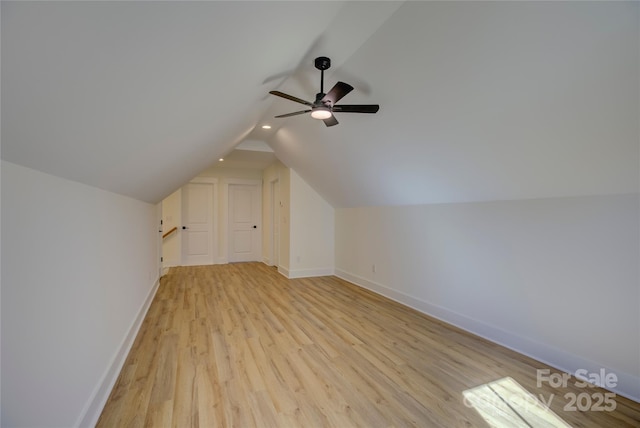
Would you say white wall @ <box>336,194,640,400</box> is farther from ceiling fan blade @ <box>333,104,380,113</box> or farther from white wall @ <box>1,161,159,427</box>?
white wall @ <box>1,161,159,427</box>

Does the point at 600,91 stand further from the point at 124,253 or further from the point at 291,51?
the point at 124,253

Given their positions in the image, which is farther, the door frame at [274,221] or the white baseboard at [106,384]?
the door frame at [274,221]

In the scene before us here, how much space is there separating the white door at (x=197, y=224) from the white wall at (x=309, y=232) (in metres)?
2.54

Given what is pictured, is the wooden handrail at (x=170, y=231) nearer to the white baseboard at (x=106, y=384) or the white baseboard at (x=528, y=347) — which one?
the white baseboard at (x=106, y=384)

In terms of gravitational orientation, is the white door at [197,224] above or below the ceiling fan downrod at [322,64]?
below

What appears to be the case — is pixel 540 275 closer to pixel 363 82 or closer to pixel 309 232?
pixel 363 82

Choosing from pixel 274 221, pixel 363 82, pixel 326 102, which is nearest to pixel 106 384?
pixel 326 102

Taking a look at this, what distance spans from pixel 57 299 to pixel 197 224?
5.67 metres

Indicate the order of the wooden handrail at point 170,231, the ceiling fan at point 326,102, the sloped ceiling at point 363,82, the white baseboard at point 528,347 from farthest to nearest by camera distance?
the wooden handrail at point 170,231 → the ceiling fan at point 326,102 → the white baseboard at point 528,347 → the sloped ceiling at point 363,82

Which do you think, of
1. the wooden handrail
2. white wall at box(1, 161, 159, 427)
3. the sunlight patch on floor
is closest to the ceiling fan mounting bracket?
white wall at box(1, 161, 159, 427)

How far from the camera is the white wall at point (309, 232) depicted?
17.5ft

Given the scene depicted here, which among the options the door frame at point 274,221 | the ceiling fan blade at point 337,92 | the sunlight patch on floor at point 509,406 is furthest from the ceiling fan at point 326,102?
the door frame at point 274,221

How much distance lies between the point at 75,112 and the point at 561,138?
8.45ft

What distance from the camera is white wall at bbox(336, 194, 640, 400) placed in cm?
185
